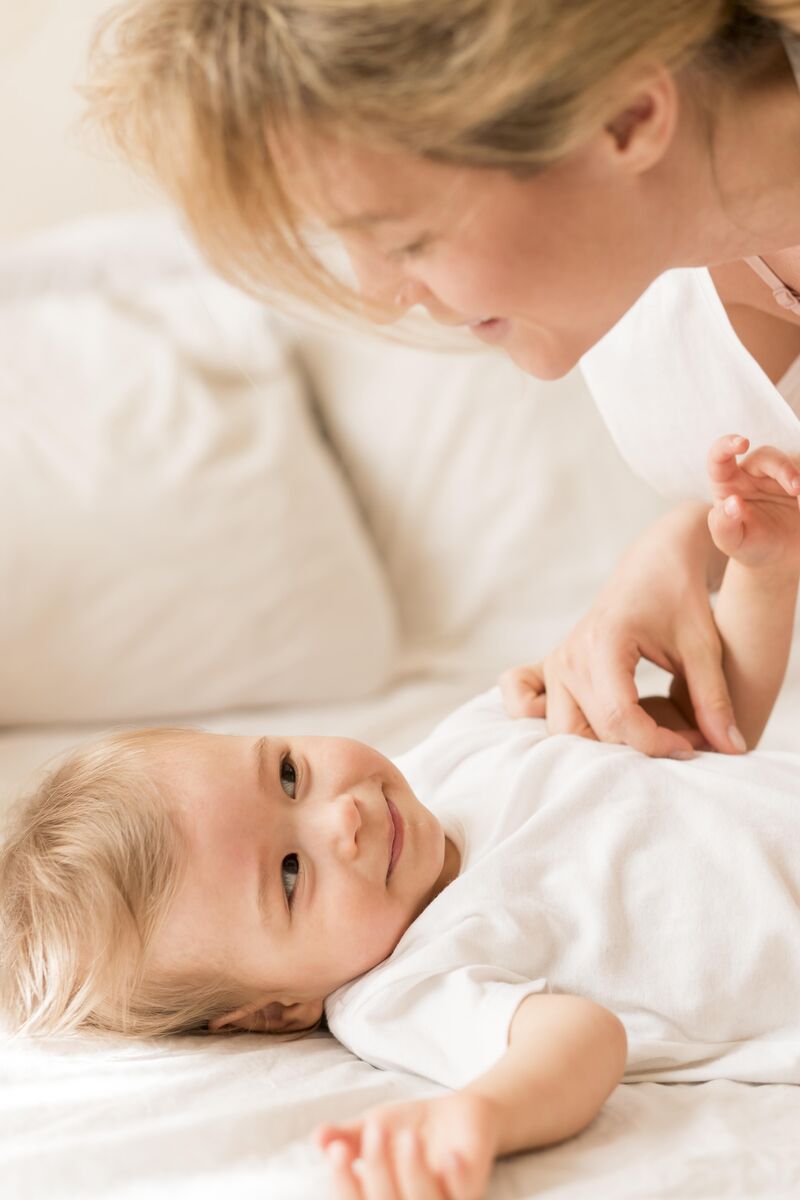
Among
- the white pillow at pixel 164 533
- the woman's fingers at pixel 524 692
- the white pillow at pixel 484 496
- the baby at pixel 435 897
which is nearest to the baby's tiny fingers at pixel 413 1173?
the baby at pixel 435 897

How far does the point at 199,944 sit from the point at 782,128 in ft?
2.20

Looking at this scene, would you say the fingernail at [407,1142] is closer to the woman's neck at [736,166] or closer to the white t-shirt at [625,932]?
the white t-shirt at [625,932]

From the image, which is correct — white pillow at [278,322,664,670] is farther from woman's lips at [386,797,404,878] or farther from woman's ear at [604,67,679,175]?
woman's ear at [604,67,679,175]

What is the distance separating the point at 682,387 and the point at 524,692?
0.31 meters

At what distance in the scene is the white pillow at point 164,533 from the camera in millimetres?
1659

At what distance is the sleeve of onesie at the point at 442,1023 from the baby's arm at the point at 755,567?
37cm

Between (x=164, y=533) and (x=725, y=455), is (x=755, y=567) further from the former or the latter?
(x=164, y=533)

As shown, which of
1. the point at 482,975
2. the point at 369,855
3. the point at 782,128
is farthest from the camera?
the point at 369,855

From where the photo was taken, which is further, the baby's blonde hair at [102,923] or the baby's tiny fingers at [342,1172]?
the baby's blonde hair at [102,923]

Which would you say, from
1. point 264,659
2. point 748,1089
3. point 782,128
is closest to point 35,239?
point 264,659

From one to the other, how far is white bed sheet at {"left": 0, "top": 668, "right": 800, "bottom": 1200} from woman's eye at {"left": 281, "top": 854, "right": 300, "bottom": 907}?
111 millimetres

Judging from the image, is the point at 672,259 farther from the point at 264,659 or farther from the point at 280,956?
the point at 264,659

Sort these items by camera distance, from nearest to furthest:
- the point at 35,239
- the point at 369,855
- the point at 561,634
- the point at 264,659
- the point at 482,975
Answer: the point at 482,975 → the point at 369,855 → the point at 264,659 → the point at 561,634 → the point at 35,239

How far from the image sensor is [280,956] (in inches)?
39.2
